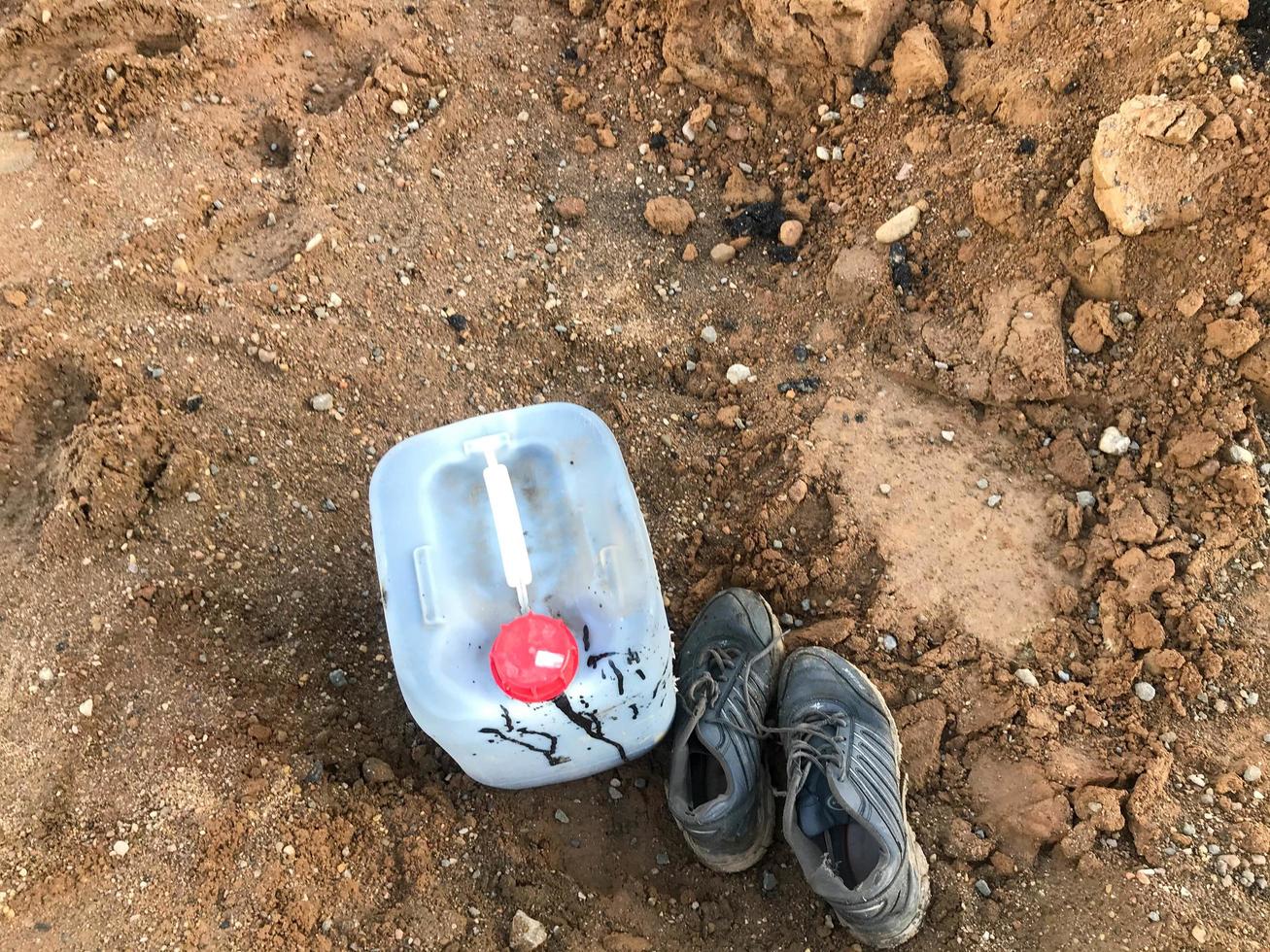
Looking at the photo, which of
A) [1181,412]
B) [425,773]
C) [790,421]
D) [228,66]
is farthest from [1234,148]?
[228,66]

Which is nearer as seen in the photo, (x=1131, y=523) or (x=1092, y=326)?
(x=1131, y=523)

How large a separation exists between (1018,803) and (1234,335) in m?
1.33

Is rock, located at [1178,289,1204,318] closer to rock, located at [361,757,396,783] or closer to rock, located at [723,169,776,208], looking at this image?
rock, located at [723,169,776,208]

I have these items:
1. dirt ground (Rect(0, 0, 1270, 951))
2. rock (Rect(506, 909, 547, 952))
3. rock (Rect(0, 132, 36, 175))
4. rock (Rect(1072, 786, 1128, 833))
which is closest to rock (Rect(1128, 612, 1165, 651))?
dirt ground (Rect(0, 0, 1270, 951))

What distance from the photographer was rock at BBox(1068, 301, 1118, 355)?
2.34 metres

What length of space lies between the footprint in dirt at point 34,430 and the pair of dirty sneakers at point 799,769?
1.69 metres

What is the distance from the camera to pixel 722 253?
2738 mm

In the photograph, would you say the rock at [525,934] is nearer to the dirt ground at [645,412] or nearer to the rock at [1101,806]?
the dirt ground at [645,412]

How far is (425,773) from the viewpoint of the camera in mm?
2062

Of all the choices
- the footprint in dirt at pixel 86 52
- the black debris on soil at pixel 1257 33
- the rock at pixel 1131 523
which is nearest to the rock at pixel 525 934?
the rock at pixel 1131 523

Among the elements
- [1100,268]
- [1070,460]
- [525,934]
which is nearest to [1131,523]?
[1070,460]

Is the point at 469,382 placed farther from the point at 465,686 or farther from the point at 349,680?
the point at 465,686

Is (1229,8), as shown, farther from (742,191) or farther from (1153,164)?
(742,191)

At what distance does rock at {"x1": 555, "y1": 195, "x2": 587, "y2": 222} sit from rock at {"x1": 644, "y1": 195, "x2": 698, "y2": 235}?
0.21m
